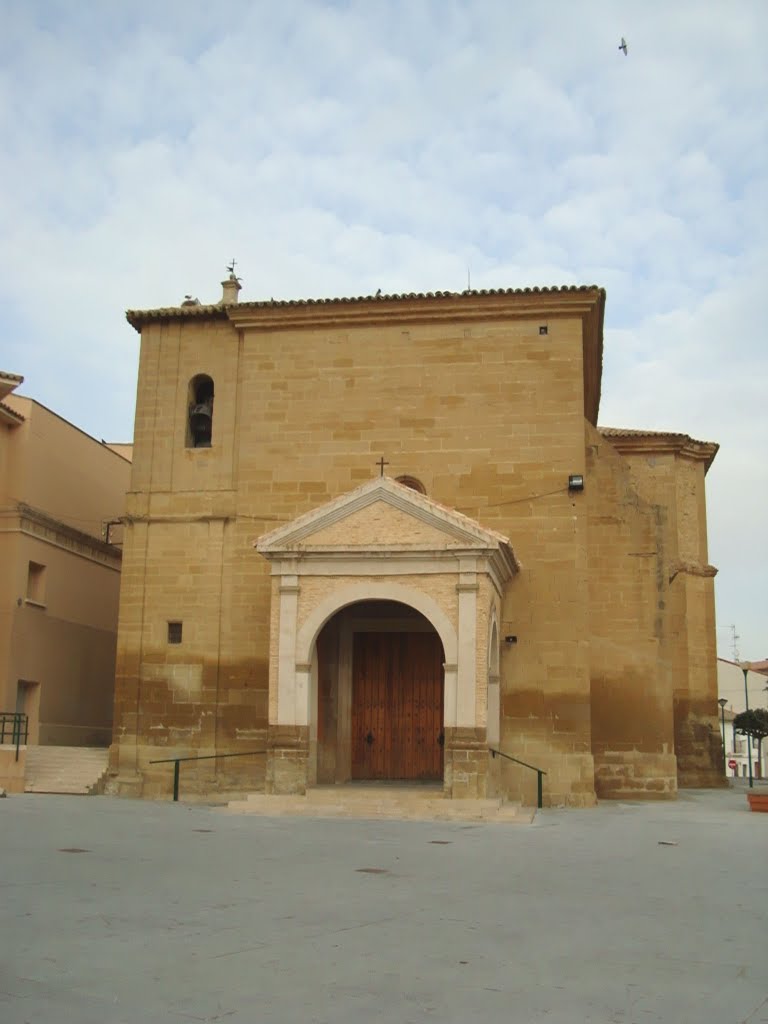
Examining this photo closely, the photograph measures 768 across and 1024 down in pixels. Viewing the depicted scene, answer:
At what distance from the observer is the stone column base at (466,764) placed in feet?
56.4

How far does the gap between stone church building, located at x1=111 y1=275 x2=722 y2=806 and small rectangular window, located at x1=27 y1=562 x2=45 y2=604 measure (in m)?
4.93

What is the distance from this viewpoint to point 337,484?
22.0 m

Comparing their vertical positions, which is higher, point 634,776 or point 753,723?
point 753,723

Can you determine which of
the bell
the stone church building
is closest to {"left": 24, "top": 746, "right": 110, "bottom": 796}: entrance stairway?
the stone church building

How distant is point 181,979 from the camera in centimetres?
583

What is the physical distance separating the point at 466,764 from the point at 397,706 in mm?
4216

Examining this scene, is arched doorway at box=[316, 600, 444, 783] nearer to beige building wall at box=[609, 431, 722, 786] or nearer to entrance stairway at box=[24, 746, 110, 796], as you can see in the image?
entrance stairway at box=[24, 746, 110, 796]

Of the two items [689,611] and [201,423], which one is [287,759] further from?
[689,611]

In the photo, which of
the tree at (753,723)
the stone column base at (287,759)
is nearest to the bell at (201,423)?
the stone column base at (287,759)

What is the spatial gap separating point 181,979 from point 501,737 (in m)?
15.3

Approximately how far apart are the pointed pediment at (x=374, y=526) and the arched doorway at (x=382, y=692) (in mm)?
2834

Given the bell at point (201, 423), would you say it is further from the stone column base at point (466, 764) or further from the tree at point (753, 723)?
the tree at point (753, 723)

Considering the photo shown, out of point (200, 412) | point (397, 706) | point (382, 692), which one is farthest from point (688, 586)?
point (200, 412)

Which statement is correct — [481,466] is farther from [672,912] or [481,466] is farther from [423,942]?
[423,942]
